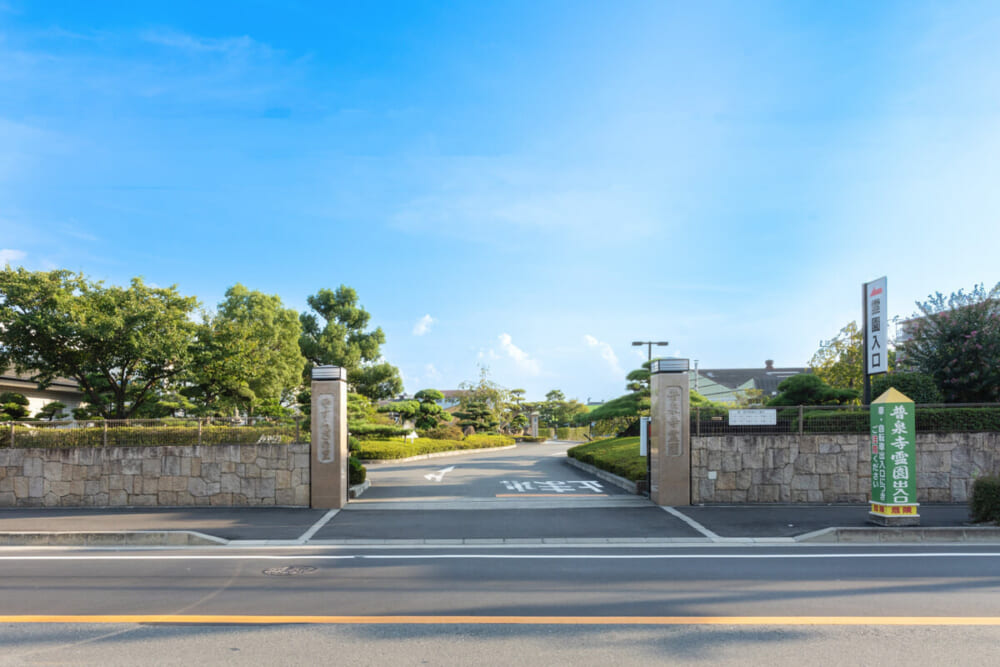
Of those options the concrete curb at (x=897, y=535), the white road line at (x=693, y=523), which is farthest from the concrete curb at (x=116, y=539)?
the concrete curb at (x=897, y=535)

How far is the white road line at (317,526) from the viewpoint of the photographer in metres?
10.7

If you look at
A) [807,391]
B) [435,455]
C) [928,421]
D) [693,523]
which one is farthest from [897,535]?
[435,455]

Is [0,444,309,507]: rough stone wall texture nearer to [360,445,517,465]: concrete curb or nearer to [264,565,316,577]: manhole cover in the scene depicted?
[264,565,316,577]: manhole cover

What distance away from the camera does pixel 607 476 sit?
19.8 m

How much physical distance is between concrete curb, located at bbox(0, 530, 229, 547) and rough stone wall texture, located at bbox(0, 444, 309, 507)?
10.7 ft

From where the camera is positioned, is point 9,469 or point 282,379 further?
point 282,379

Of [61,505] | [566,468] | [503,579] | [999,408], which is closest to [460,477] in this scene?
[566,468]

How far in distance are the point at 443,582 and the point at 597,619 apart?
229 cm

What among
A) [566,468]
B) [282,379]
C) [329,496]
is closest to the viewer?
[329,496]

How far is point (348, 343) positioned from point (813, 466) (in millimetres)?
32780

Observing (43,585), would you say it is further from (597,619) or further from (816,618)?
(816,618)

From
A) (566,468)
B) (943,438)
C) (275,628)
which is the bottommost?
(566,468)

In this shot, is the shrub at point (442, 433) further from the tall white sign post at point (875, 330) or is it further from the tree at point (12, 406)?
the tall white sign post at point (875, 330)

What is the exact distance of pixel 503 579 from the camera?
7789mm
